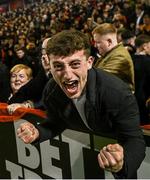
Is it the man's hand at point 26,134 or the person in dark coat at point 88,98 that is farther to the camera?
the man's hand at point 26,134

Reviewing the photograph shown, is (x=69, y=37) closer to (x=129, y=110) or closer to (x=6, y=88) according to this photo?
(x=129, y=110)

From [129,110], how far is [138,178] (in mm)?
811

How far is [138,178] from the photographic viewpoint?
2893mm

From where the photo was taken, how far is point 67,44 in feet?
7.93

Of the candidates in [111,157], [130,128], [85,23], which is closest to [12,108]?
[130,128]

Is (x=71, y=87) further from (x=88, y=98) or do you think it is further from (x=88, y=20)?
(x=88, y=20)

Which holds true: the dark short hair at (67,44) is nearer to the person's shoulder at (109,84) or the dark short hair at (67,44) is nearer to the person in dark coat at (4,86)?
the person's shoulder at (109,84)

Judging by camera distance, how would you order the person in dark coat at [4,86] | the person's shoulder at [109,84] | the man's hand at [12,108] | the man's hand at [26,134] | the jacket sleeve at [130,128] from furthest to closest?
1. the person in dark coat at [4,86]
2. the man's hand at [12,108]
3. the man's hand at [26,134]
4. the person's shoulder at [109,84]
5. the jacket sleeve at [130,128]

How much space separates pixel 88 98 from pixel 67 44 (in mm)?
343

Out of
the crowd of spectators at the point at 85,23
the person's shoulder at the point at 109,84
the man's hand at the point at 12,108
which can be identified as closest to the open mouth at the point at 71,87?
the person's shoulder at the point at 109,84

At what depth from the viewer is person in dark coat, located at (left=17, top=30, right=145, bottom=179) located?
2266mm

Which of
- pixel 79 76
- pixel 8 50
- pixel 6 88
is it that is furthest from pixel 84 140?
pixel 8 50

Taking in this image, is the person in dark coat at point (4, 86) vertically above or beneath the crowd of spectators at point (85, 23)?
beneath

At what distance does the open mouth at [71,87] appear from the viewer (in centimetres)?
243
